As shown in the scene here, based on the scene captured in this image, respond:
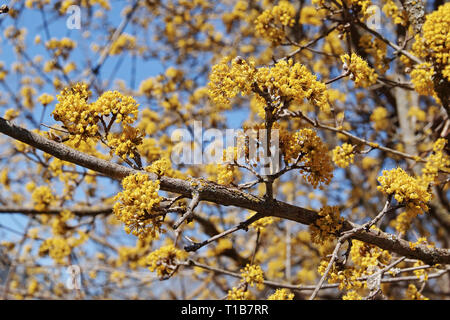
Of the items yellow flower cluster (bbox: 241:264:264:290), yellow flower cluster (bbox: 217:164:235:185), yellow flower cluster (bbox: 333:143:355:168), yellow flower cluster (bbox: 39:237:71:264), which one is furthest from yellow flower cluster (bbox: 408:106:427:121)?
yellow flower cluster (bbox: 39:237:71:264)

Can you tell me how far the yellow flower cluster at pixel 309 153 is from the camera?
2094mm

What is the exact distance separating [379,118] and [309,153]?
3673mm

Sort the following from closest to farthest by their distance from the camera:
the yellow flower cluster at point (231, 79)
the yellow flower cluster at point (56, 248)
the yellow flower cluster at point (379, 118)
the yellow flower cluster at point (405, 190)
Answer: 1. the yellow flower cluster at point (231, 79)
2. the yellow flower cluster at point (405, 190)
3. the yellow flower cluster at point (56, 248)
4. the yellow flower cluster at point (379, 118)

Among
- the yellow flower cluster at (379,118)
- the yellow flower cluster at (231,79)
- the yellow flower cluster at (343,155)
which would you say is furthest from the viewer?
the yellow flower cluster at (379,118)

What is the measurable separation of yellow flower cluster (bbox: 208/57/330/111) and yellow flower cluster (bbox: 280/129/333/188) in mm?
205

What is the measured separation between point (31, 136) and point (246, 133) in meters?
1.00

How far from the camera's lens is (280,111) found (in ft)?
6.23

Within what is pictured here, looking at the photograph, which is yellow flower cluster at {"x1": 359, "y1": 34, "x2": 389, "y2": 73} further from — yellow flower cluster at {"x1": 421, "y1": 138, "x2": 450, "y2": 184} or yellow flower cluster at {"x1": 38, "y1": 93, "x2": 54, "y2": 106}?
yellow flower cluster at {"x1": 38, "y1": 93, "x2": 54, "y2": 106}

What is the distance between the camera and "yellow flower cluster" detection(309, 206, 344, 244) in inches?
83.4

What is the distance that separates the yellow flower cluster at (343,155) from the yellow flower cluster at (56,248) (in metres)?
2.86

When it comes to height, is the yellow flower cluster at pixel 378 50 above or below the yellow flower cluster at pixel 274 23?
below

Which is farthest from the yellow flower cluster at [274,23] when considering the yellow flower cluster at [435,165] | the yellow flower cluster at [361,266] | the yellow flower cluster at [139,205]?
the yellow flower cluster at [139,205]

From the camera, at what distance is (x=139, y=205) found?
1.79 m
